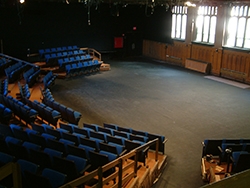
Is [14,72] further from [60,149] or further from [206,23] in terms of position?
[206,23]

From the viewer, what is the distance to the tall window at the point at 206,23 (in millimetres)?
14828

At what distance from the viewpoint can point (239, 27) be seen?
13609 mm

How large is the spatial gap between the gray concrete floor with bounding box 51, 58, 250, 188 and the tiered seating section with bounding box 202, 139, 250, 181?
0.39m

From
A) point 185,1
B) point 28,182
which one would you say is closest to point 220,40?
point 185,1

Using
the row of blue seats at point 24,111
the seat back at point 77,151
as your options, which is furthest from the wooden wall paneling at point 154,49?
the seat back at point 77,151

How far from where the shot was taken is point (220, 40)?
14492mm

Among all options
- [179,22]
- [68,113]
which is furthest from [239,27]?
[68,113]

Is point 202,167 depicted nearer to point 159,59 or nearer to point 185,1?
point 185,1

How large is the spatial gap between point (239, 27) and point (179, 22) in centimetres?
459

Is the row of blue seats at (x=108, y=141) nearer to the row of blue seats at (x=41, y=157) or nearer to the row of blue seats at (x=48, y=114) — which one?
the row of blue seats at (x=41, y=157)

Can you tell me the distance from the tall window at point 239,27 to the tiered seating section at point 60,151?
10077mm

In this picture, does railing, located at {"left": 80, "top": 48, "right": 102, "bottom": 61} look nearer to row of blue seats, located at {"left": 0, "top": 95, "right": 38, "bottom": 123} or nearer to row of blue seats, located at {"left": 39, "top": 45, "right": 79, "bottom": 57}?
row of blue seats, located at {"left": 39, "top": 45, "right": 79, "bottom": 57}

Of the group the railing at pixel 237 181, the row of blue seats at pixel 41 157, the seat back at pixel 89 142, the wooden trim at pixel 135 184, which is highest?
the railing at pixel 237 181

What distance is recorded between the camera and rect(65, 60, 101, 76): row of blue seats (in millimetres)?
13887
